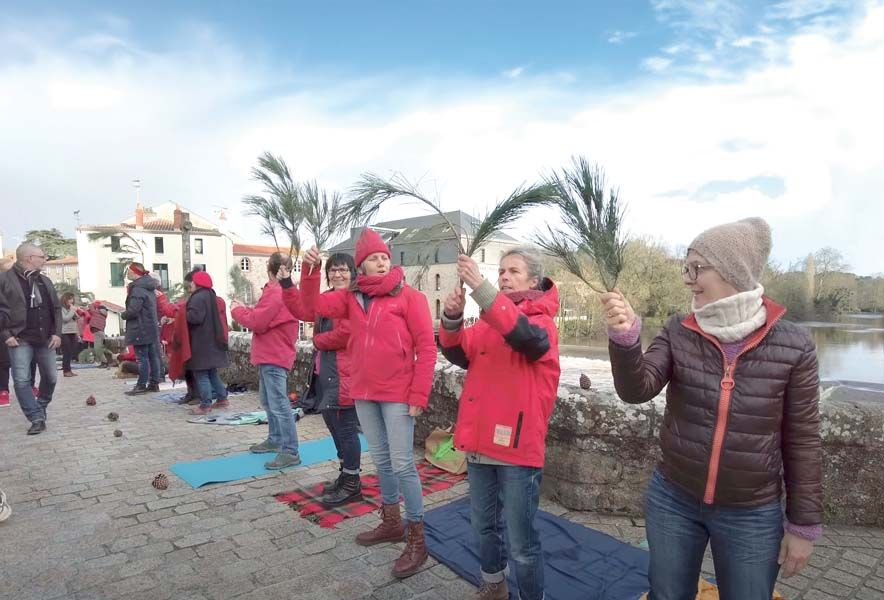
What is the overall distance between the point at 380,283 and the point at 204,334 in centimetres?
475

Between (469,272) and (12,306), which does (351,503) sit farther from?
(12,306)

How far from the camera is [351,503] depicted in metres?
3.92

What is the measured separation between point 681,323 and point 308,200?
9.34 feet

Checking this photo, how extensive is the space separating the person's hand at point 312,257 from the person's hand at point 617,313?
7.15 ft

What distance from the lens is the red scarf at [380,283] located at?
3.11m

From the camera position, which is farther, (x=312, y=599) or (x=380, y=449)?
→ (x=380, y=449)

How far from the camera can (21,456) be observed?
511 cm

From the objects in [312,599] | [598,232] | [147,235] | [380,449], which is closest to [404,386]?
[380,449]

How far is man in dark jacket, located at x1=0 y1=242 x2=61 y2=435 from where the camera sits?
558cm

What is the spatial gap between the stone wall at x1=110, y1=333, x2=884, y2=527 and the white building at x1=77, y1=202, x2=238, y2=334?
142 feet

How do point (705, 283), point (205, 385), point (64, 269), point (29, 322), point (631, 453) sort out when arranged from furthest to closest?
point (64, 269)
point (205, 385)
point (29, 322)
point (631, 453)
point (705, 283)

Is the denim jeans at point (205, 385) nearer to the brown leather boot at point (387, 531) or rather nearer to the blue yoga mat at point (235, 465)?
the blue yoga mat at point (235, 465)

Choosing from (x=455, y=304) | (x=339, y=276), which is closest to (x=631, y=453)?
(x=455, y=304)

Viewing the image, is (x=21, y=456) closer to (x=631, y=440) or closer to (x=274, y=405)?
(x=274, y=405)
